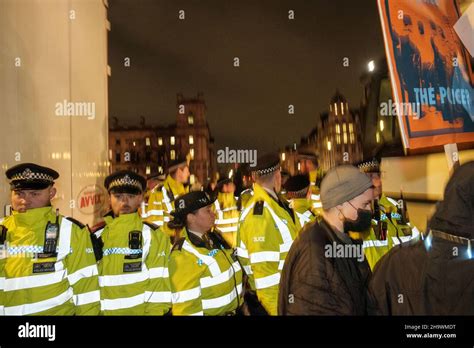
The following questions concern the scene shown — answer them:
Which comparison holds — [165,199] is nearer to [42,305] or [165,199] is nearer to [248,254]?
[248,254]

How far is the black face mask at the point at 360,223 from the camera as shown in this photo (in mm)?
2193

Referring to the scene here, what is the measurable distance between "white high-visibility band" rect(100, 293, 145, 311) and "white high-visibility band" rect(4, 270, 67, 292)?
30cm

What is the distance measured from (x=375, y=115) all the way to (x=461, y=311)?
156 cm

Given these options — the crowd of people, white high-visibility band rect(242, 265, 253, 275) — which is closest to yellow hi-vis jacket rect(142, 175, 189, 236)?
the crowd of people

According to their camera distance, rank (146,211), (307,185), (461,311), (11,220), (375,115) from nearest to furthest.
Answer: (461,311) < (11,220) < (375,115) < (307,185) < (146,211)

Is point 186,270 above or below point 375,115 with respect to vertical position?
below

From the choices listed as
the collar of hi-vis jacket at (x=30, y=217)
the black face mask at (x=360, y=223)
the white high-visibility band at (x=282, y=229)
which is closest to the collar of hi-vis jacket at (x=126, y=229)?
the collar of hi-vis jacket at (x=30, y=217)

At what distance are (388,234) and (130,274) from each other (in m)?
1.76

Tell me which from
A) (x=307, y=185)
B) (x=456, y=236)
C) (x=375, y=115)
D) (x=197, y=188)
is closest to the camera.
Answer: (x=456, y=236)

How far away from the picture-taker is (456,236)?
1771mm

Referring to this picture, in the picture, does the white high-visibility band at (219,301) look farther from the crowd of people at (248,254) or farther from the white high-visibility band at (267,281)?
the white high-visibility band at (267,281)

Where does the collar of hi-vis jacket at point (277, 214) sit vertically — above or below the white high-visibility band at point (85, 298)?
above
